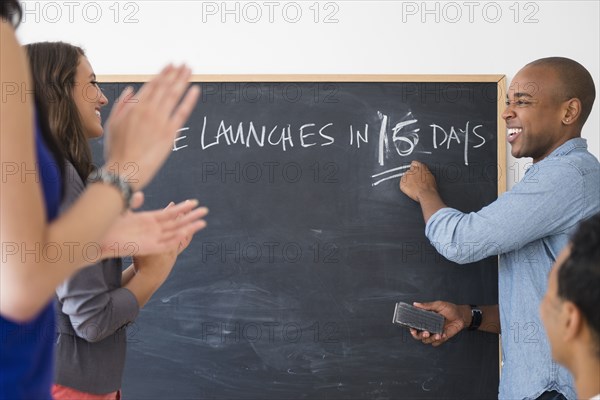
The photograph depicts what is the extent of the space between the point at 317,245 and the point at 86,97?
44.5 inches

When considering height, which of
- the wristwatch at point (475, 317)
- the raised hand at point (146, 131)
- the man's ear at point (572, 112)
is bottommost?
the wristwatch at point (475, 317)

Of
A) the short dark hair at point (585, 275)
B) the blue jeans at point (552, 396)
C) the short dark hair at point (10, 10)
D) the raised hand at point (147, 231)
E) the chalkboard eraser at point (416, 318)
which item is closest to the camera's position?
the short dark hair at point (10, 10)

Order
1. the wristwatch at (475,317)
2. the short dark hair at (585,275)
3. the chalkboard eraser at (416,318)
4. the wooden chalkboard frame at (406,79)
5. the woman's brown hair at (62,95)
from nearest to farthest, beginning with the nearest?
the short dark hair at (585,275) < the woman's brown hair at (62,95) < the chalkboard eraser at (416,318) < the wristwatch at (475,317) < the wooden chalkboard frame at (406,79)

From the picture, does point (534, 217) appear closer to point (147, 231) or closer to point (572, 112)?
point (572, 112)

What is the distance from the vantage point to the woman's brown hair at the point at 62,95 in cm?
157

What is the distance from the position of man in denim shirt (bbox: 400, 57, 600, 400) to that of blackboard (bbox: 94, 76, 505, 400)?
1.34ft

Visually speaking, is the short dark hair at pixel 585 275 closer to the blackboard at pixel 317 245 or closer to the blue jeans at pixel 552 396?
the blue jeans at pixel 552 396

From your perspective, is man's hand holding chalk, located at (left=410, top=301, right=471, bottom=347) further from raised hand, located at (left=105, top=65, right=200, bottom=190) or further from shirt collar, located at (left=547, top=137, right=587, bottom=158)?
raised hand, located at (left=105, top=65, right=200, bottom=190)

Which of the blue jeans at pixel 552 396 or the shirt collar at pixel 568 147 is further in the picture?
the shirt collar at pixel 568 147

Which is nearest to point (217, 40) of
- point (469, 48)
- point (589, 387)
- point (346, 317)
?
point (469, 48)

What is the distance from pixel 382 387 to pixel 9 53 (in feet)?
6.88

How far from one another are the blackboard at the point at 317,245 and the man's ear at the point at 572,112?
51 centimetres

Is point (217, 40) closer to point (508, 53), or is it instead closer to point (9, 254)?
point (508, 53)

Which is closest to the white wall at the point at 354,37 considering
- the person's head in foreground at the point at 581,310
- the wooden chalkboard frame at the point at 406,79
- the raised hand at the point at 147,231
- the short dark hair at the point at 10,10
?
the wooden chalkboard frame at the point at 406,79
